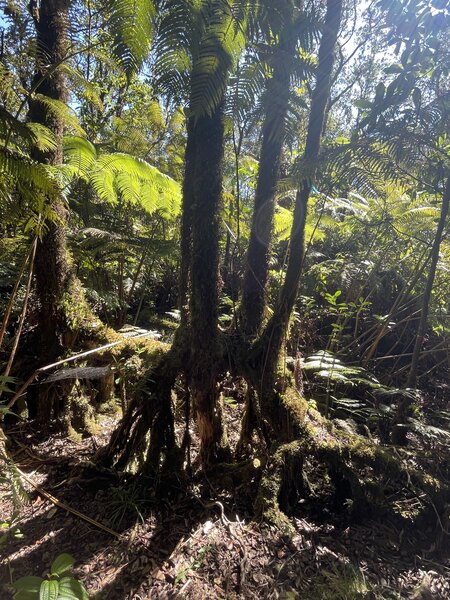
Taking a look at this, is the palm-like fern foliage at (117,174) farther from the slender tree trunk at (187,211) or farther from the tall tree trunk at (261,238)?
the tall tree trunk at (261,238)

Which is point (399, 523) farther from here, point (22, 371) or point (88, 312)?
point (22, 371)

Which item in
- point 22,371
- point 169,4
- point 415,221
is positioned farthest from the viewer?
point 415,221

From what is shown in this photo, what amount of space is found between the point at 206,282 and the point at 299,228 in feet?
2.60

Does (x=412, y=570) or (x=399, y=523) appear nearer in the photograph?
(x=412, y=570)

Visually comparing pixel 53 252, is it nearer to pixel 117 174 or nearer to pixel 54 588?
pixel 117 174

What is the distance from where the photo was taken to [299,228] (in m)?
2.51

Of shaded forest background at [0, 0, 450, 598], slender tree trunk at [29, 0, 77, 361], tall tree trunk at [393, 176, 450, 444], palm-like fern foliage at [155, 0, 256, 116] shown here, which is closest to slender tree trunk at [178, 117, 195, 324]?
shaded forest background at [0, 0, 450, 598]

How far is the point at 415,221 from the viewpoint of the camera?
423 cm

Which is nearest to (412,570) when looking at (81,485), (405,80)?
(81,485)

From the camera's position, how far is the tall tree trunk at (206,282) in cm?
231

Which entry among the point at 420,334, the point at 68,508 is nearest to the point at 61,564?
the point at 68,508

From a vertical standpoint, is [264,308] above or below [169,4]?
below

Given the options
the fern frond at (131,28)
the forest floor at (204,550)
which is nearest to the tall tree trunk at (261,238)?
the fern frond at (131,28)

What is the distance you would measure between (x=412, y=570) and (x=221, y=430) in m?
1.50
